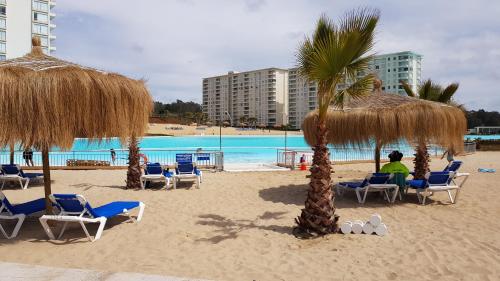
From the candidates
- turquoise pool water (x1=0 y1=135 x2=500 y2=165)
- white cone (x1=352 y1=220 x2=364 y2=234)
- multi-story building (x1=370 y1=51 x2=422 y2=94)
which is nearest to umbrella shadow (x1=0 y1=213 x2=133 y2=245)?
turquoise pool water (x1=0 y1=135 x2=500 y2=165)

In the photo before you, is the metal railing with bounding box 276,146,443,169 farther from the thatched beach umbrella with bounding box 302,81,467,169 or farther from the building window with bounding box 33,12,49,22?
the building window with bounding box 33,12,49,22

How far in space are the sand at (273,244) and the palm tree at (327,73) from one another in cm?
43

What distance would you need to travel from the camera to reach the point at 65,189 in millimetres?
11148

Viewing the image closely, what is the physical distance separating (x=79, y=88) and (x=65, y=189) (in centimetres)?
649

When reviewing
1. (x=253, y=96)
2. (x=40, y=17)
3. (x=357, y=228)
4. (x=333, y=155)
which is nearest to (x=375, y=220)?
(x=357, y=228)

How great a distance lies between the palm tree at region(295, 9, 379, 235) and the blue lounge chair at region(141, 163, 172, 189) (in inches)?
221

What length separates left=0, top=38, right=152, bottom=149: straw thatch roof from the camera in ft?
17.9

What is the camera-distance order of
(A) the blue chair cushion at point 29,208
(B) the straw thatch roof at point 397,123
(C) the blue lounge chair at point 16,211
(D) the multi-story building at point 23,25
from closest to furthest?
(C) the blue lounge chair at point 16,211 < (A) the blue chair cushion at point 29,208 < (B) the straw thatch roof at point 397,123 < (D) the multi-story building at point 23,25

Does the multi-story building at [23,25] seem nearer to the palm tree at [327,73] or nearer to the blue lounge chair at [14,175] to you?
the blue lounge chair at [14,175]

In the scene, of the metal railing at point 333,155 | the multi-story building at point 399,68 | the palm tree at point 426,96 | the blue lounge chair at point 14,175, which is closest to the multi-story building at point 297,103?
the multi-story building at point 399,68

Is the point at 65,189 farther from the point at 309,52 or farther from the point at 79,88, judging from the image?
the point at 309,52

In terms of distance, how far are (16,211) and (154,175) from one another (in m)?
4.63

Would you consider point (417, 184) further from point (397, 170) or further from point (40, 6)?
point (40, 6)

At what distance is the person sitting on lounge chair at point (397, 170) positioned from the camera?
923 cm
